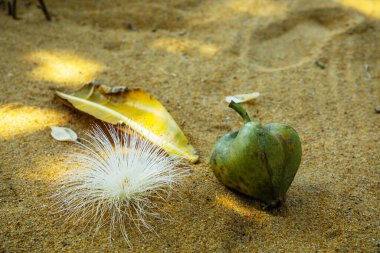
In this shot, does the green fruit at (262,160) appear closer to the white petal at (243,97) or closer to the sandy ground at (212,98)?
the sandy ground at (212,98)

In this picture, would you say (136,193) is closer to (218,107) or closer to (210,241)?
(210,241)

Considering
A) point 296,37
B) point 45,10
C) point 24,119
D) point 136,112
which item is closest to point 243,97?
point 136,112

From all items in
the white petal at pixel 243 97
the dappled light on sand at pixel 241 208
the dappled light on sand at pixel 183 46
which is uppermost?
the dappled light on sand at pixel 241 208

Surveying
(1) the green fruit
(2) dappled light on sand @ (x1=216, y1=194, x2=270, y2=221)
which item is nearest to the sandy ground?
(2) dappled light on sand @ (x1=216, y1=194, x2=270, y2=221)

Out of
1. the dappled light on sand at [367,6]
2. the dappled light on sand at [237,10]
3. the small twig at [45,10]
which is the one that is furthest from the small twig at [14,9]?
the dappled light on sand at [367,6]

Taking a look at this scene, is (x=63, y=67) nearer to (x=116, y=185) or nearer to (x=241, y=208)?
(x=116, y=185)

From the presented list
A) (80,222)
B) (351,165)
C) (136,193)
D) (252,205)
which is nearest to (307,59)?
(351,165)
